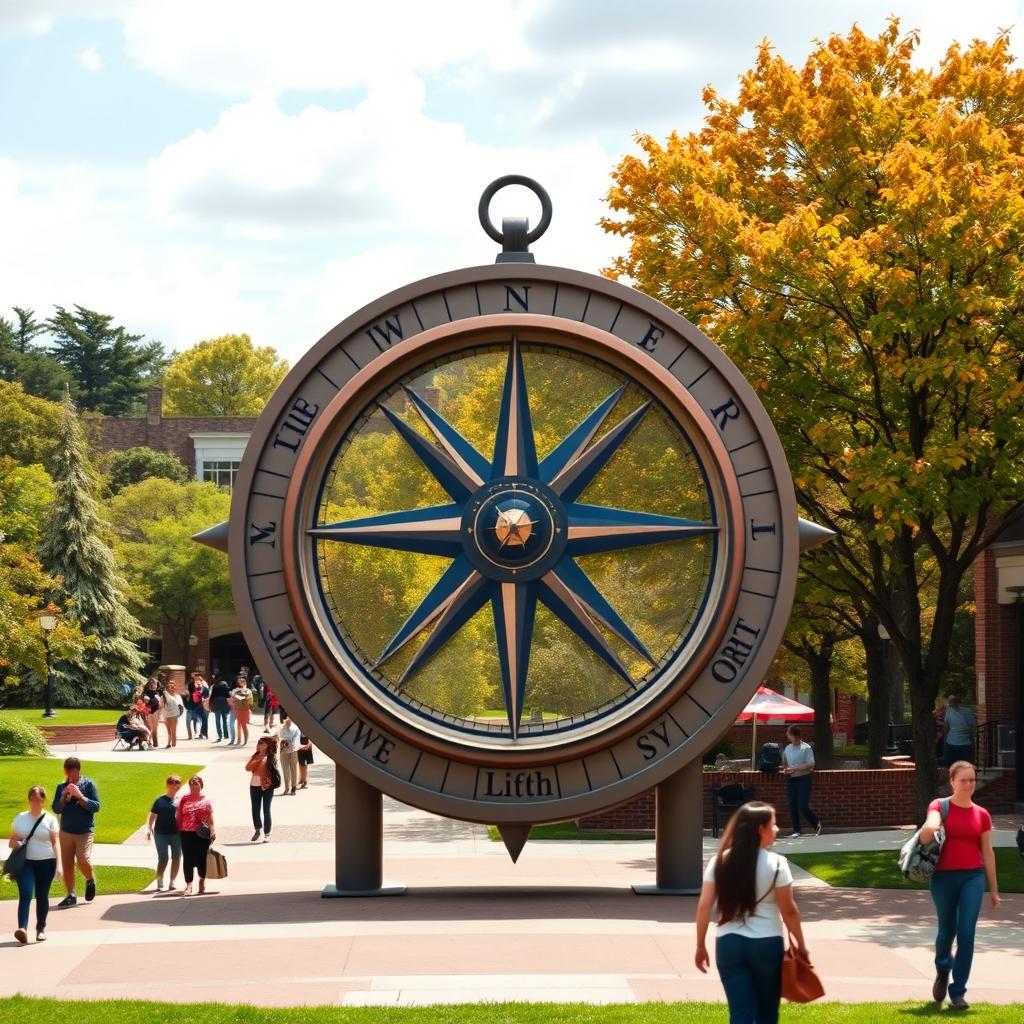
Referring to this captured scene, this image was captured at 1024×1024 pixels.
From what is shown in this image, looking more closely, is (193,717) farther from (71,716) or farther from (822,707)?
(822,707)

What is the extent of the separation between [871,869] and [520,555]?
7.90 m

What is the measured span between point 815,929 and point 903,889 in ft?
12.1

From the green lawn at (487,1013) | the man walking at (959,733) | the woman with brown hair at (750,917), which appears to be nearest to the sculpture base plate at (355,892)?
the green lawn at (487,1013)

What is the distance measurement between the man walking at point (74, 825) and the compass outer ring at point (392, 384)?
4007mm

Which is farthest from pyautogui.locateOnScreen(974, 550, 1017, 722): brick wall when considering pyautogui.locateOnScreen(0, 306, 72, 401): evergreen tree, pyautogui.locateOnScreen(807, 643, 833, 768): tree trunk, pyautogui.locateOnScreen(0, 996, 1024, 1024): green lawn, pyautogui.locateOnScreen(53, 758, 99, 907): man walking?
pyautogui.locateOnScreen(0, 306, 72, 401): evergreen tree

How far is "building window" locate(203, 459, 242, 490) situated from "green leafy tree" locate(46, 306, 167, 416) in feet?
87.3

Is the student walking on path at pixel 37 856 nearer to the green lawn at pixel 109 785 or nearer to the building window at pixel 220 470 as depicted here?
the green lawn at pixel 109 785

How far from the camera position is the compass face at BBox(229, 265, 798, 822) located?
1453 cm

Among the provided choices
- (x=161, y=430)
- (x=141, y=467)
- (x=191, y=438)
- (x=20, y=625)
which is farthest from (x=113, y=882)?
(x=161, y=430)

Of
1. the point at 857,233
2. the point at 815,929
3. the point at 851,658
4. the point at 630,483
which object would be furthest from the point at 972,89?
the point at 851,658

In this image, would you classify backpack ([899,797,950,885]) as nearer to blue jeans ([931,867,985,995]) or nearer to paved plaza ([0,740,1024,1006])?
blue jeans ([931,867,985,995])

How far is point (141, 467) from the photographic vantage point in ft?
260

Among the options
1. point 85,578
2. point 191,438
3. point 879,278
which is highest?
point 191,438

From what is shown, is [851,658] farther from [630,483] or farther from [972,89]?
[630,483]
